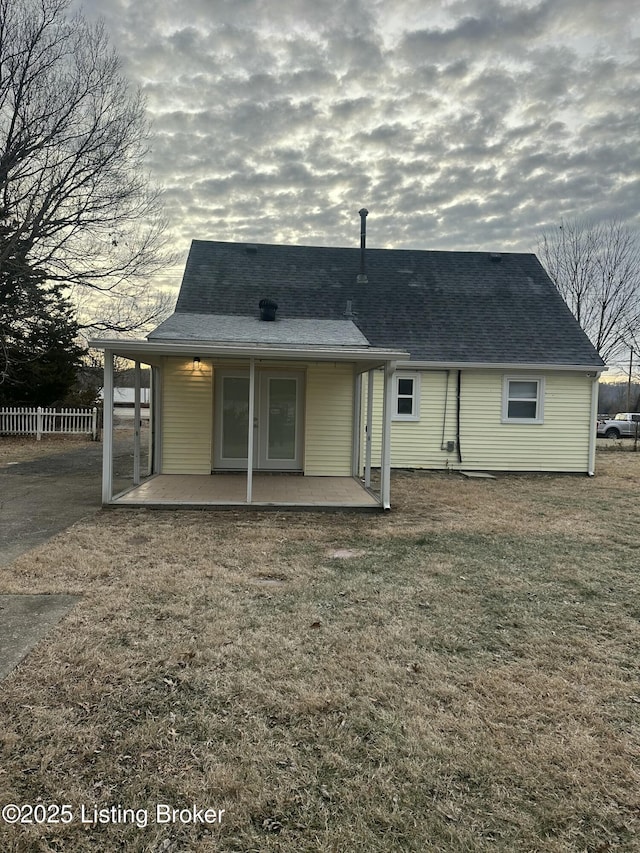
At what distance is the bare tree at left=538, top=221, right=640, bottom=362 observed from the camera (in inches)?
1066

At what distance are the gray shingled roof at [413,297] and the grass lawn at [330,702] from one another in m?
8.15

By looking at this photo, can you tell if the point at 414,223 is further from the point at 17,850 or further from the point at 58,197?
the point at 17,850

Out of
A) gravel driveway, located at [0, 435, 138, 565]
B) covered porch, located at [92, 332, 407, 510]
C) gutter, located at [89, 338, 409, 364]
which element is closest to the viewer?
gravel driveway, located at [0, 435, 138, 565]

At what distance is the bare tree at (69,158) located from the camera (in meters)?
14.5

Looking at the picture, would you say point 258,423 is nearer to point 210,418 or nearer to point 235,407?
point 235,407

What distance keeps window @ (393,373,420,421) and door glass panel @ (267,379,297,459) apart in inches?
118

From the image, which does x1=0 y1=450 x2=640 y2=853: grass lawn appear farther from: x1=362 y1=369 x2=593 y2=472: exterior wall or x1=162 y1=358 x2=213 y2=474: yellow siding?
x1=362 y1=369 x2=593 y2=472: exterior wall

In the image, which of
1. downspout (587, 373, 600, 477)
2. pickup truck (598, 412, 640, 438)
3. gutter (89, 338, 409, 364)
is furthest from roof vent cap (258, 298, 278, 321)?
pickup truck (598, 412, 640, 438)

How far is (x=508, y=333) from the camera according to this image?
13.1 metres

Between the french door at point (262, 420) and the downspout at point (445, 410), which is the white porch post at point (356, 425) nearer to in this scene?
the french door at point (262, 420)

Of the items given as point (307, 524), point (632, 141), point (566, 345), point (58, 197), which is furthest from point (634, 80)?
point (58, 197)

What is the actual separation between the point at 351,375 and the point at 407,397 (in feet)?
7.63

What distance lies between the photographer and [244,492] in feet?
28.3

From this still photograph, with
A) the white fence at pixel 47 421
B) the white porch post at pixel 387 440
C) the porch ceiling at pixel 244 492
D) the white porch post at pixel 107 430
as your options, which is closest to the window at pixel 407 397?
the porch ceiling at pixel 244 492
